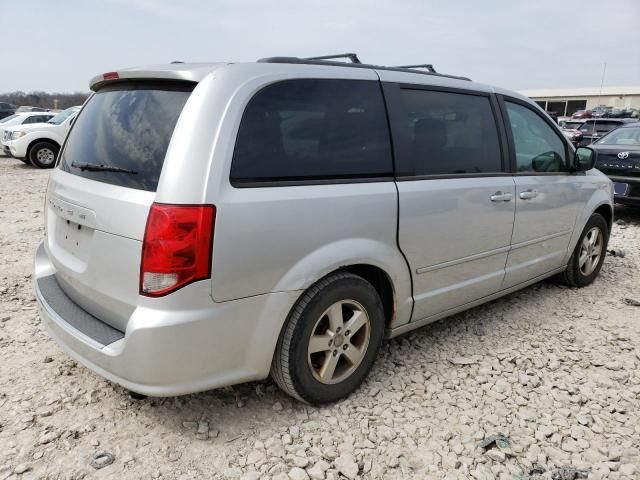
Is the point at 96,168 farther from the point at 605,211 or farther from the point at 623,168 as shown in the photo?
the point at 623,168

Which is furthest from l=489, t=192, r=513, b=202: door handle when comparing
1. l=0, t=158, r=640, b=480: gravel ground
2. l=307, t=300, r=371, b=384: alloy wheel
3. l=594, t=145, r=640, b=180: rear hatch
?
l=594, t=145, r=640, b=180: rear hatch

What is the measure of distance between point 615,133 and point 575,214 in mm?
5616

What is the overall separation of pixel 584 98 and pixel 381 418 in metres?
74.4

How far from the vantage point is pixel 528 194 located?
360 centimetres

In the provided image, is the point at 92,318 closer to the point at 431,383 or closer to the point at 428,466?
the point at 428,466

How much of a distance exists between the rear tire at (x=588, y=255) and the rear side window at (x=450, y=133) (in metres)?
1.68

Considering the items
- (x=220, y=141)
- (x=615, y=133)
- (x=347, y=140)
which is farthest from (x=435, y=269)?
(x=615, y=133)

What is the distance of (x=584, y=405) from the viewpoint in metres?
2.83

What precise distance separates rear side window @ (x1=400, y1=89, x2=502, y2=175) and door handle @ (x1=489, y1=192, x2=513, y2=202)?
172 mm

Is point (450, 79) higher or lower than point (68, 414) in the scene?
higher

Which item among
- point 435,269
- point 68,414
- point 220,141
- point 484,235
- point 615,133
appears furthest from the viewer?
point 615,133

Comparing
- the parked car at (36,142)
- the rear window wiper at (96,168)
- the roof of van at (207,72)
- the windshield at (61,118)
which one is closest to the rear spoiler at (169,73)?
the roof of van at (207,72)

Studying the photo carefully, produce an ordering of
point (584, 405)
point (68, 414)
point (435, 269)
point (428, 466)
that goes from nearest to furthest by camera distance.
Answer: point (428, 466), point (68, 414), point (584, 405), point (435, 269)

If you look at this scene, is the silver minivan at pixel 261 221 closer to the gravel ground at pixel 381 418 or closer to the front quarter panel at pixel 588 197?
the gravel ground at pixel 381 418
